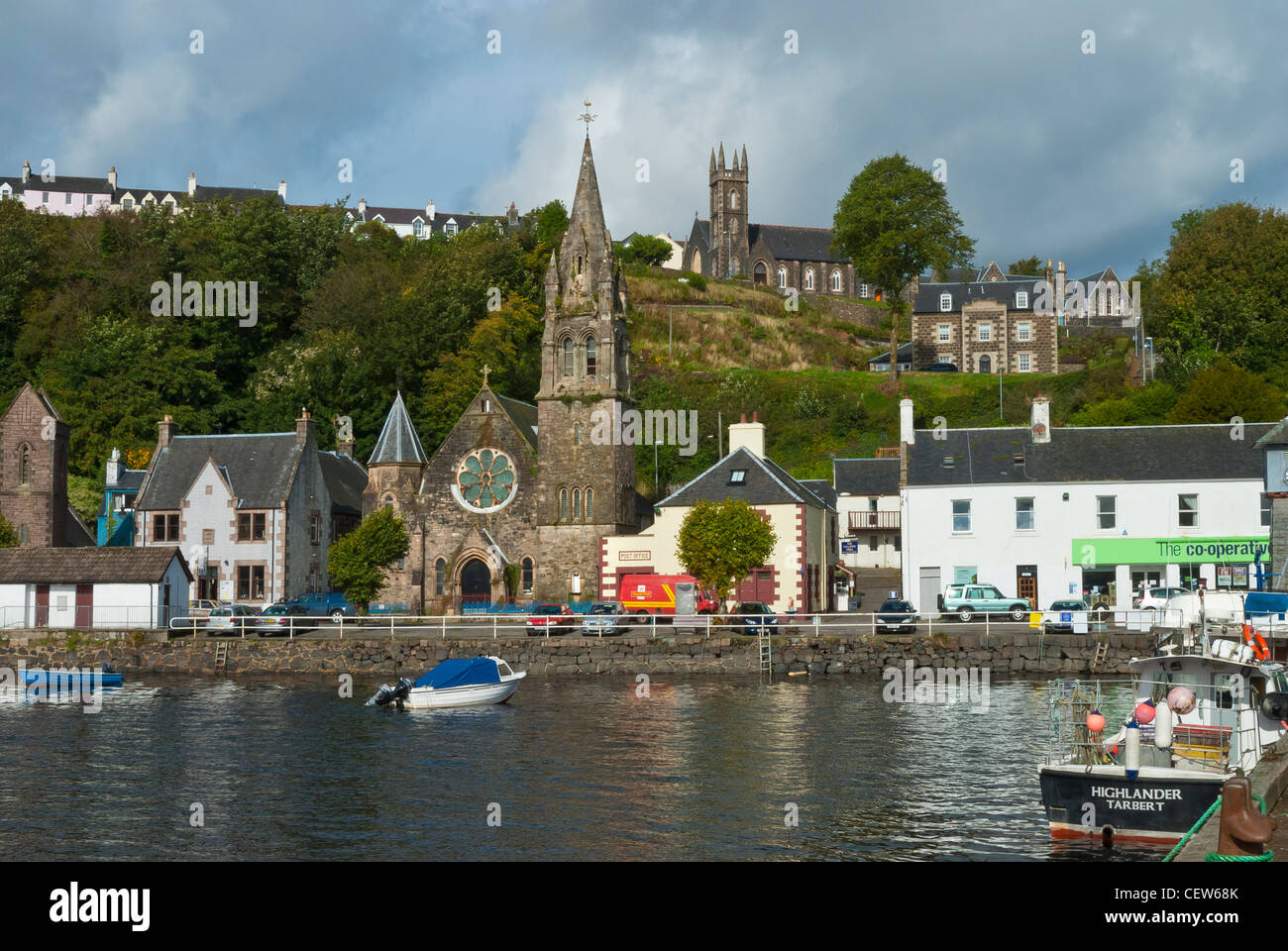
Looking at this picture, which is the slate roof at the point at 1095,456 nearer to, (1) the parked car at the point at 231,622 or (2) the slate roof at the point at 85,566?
(1) the parked car at the point at 231,622

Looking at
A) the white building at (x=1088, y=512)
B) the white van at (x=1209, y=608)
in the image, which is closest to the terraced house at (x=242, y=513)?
the white building at (x=1088, y=512)

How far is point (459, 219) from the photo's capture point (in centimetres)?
15750

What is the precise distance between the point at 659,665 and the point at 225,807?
26665 millimetres

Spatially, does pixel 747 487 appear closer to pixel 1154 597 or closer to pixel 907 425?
pixel 907 425

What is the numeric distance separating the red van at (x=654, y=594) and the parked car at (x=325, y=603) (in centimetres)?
1405

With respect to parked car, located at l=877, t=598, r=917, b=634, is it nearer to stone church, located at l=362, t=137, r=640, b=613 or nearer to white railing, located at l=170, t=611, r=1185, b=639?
white railing, located at l=170, t=611, r=1185, b=639

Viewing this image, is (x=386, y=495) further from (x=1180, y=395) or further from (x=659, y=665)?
(x=1180, y=395)

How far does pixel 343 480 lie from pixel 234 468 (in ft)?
24.9

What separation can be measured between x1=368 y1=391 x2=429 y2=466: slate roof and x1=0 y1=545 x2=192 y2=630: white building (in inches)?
631

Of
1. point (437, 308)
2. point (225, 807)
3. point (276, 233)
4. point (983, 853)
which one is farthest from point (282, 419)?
point (983, 853)

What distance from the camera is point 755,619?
181ft

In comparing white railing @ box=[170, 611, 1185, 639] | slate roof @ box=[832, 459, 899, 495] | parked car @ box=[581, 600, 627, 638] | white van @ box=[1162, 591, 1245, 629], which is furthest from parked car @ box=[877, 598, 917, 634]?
slate roof @ box=[832, 459, 899, 495]

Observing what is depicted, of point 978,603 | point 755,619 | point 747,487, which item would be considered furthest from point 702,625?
point 978,603

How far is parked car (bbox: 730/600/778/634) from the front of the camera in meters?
53.2
